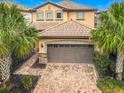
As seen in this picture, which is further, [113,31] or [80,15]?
[80,15]

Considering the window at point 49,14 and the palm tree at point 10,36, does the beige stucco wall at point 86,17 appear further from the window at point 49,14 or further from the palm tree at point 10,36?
the palm tree at point 10,36

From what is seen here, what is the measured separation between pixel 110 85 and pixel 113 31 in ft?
14.6

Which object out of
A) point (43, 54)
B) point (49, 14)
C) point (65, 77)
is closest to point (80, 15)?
point (49, 14)

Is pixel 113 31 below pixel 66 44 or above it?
above

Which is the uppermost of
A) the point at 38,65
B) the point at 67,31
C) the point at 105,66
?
the point at 67,31

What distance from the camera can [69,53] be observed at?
23.1m

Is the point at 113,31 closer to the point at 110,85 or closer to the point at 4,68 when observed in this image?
the point at 110,85

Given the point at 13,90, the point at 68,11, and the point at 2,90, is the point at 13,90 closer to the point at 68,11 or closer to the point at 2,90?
the point at 2,90

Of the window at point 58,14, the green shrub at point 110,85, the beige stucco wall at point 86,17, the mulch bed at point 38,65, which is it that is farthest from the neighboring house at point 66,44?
the beige stucco wall at point 86,17

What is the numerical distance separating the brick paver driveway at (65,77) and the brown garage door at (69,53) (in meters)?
0.66

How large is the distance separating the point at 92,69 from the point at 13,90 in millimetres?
8990

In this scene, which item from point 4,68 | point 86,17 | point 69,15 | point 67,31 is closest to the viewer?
point 4,68

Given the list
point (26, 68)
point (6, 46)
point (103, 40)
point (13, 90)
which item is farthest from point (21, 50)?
point (103, 40)

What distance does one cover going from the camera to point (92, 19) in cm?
3425
